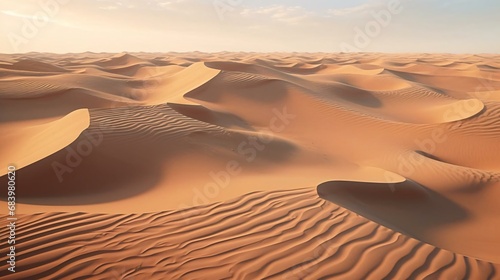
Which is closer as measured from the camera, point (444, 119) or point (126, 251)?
point (126, 251)

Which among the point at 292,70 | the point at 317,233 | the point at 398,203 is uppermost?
the point at 292,70

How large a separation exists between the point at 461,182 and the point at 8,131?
35.6 feet

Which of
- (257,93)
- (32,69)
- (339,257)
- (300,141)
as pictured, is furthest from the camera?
(32,69)

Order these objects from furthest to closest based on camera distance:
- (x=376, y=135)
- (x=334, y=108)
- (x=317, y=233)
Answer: (x=334, y=108) → (x=376, y=135) → (x=317, y=233)

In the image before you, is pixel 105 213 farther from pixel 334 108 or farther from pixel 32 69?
pixel 32 69

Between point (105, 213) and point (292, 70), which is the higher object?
point (292, 70)

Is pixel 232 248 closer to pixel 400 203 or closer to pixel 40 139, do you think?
pixel 400 203

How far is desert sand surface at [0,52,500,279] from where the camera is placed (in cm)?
297

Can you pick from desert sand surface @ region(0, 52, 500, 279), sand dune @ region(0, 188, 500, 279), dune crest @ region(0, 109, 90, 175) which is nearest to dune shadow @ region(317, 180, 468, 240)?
desert sand surface @ region(0, 52, 500, 279)

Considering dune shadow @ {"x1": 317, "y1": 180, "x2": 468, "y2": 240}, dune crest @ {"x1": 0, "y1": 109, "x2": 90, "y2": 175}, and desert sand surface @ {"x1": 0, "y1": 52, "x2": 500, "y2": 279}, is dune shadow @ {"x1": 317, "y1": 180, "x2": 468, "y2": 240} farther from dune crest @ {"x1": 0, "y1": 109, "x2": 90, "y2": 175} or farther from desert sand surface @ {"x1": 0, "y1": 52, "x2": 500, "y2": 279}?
dune crest @ {"x1": 0, "y1": 109, "x2": 90, "y2": 175}

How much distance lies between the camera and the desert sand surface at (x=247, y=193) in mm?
2973

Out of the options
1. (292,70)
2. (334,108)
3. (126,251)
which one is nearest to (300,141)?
(334,108)

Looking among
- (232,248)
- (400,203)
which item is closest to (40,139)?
(232,248)

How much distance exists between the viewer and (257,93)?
13.4m
